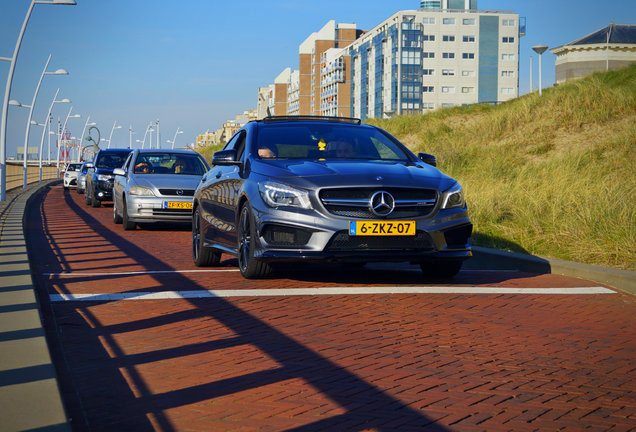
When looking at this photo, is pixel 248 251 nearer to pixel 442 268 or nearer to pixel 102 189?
pixel 442 268

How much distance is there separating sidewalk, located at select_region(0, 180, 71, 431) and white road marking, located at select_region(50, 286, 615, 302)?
0.72 meters

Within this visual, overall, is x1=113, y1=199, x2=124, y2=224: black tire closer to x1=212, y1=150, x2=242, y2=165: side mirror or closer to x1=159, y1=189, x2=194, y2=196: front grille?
x1=159, y1=189, x2=194, y2=196: front grille

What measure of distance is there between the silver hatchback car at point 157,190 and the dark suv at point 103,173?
8.06 meters

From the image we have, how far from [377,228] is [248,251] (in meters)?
1.47

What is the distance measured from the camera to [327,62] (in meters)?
156

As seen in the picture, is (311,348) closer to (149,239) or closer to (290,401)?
(290,401)

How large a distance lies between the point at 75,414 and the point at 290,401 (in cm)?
101

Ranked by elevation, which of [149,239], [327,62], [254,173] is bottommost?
[149,239]

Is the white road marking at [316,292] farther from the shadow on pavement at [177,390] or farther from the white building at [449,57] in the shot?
the white building at [449,57]

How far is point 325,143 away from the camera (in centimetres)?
901

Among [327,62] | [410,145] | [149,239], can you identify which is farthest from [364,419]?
[327,62]

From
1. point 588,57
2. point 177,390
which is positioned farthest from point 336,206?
point 588,57

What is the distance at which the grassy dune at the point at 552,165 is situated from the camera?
10.4m

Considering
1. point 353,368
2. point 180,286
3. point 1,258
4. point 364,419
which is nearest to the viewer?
point 364,419
